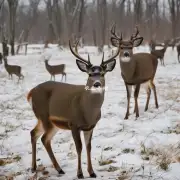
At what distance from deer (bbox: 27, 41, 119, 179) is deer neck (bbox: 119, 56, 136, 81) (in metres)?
3.32

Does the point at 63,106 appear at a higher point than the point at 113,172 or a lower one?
higher

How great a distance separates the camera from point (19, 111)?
9.74 m

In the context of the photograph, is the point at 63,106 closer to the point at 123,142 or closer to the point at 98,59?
the point at 123,142

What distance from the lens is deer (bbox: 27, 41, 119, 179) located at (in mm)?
4988

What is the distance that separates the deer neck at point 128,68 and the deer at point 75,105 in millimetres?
3318

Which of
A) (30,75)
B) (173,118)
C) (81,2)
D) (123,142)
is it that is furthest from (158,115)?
(81,2)

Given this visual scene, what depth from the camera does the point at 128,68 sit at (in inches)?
348

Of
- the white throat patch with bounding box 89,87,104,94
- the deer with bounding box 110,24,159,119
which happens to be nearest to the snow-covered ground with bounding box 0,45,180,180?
the deer with bounding box 110,24,159,119

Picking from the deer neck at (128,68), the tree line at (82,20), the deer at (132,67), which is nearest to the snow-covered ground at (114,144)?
the deer at (132,67)

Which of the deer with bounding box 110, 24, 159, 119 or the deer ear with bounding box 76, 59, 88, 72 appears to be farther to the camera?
the deer with bounding box 110, 24, 159, 119

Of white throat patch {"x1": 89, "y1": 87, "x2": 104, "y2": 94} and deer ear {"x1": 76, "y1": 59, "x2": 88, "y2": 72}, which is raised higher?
deer ear {"x1": 76, "y1": 59, "x2": 88, "y2": 72}

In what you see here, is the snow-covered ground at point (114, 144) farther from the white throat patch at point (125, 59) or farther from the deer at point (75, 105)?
the white throat patch at point (125, 59)

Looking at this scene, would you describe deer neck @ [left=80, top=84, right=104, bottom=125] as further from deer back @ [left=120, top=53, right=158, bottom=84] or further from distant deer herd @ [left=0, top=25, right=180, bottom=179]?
deer back @ [left=120, top=53, right=158, bottom=84]

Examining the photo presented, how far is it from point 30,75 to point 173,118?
38.8 feet
